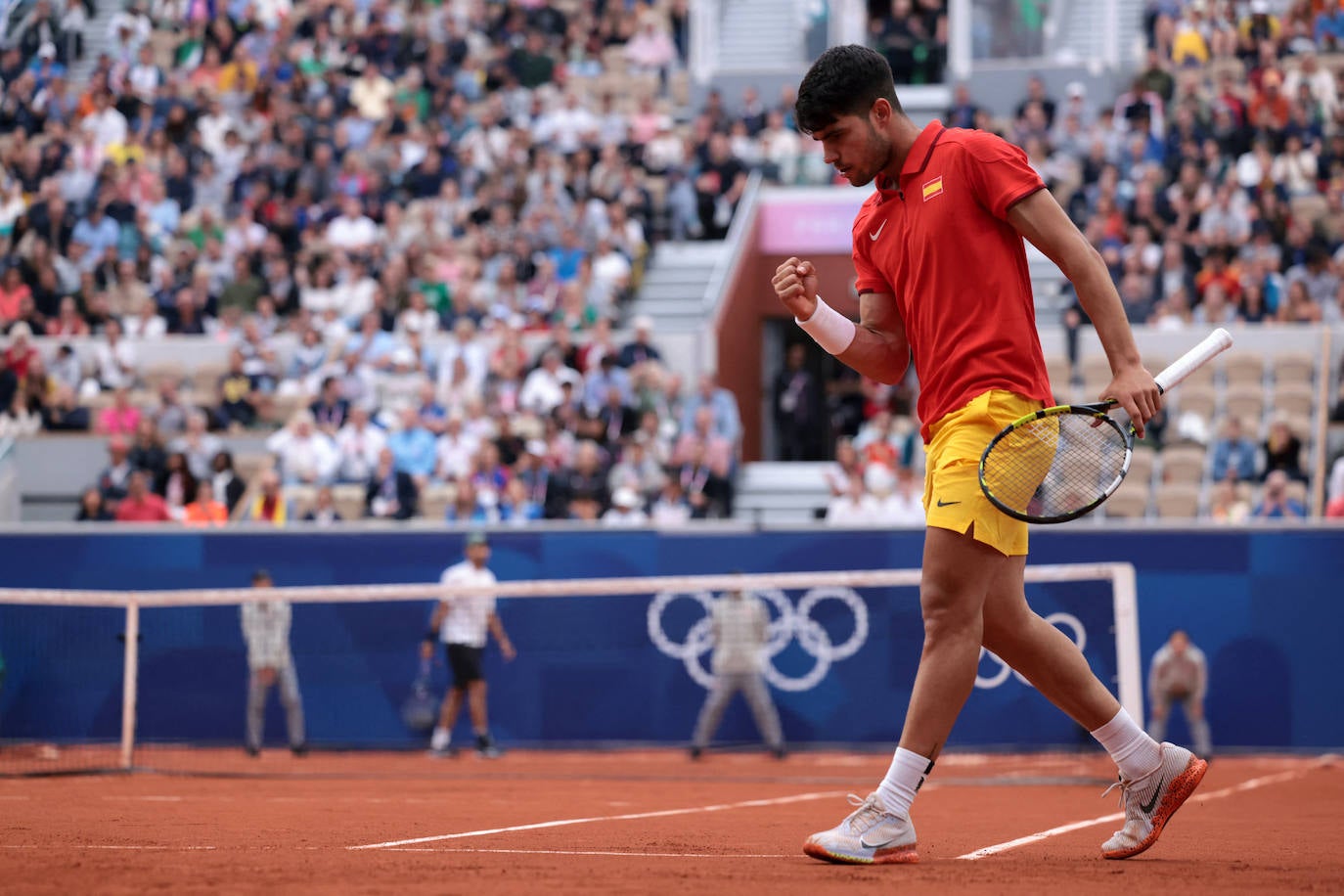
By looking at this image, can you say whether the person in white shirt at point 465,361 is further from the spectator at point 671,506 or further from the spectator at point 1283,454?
the spectator at point 1283,454

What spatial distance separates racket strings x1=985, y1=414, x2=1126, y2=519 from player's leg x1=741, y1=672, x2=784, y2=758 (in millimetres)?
8944

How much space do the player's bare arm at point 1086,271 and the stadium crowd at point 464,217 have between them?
11.4m

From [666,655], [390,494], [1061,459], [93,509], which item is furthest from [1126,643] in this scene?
[93,509]

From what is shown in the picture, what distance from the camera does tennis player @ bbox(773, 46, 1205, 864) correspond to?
5.29 metres

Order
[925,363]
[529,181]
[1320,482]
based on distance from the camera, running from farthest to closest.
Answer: [529,181]
[1320,482]
[925,363]

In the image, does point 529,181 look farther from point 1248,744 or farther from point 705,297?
point 1248,744

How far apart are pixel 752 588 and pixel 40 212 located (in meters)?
12.7

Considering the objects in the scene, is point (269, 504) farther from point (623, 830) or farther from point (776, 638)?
point (623, 830)

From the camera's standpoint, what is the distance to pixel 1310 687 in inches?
558

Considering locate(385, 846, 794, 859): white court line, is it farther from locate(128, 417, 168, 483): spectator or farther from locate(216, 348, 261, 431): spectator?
locate(216, 348, 261, 431): spectator

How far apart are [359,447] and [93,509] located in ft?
8.58

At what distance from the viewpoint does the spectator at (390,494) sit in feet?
56.9

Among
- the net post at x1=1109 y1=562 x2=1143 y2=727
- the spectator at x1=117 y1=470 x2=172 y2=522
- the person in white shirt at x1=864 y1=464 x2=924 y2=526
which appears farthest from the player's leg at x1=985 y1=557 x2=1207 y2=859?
the spectator at x1=117 y1=470 x2=172 y2=522

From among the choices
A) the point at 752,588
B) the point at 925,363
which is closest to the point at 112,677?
the point at 752,588
